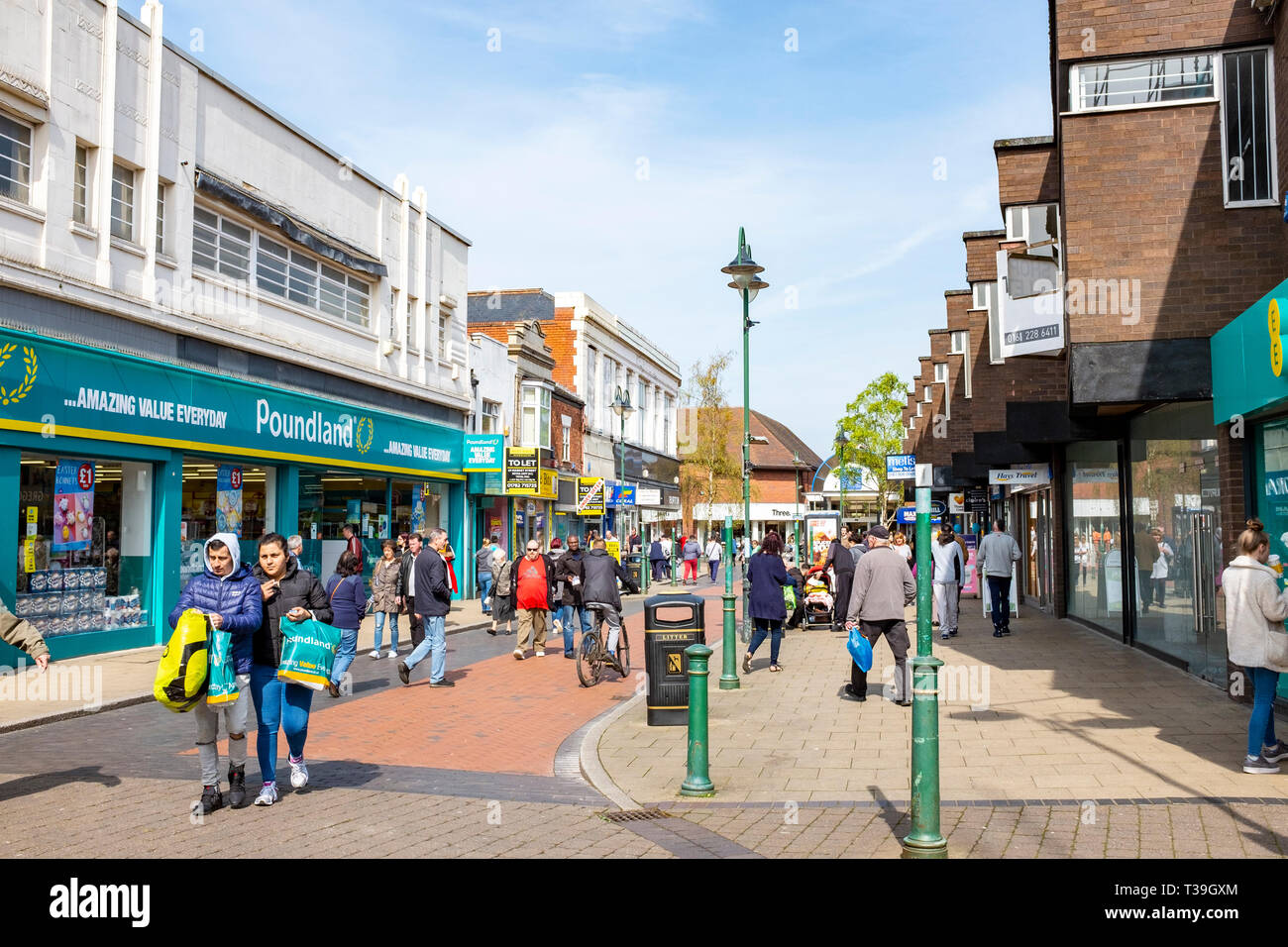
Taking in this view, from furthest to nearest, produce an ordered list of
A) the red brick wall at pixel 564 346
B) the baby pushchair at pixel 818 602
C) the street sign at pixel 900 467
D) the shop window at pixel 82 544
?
the red brick wall at pixel 564 346, the street sign at pixel 900 467, the baby pushchair at pixel 818 602, the shop window at pixel 82 544

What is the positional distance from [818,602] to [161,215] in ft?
44.3

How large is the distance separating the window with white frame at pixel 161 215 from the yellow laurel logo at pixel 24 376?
3.57m

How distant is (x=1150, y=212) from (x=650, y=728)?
302 inches

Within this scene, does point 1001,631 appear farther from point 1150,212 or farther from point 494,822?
point 494,822

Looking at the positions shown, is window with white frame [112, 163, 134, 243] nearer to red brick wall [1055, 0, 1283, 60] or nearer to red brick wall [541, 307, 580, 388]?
red brick wall [1055, 0, 1283, 60]

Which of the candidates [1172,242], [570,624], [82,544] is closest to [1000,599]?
[570,624]

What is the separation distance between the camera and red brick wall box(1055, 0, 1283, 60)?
11547 millimetres

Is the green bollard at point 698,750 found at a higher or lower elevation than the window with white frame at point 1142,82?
lower

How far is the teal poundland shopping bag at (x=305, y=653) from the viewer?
7039 millimetres

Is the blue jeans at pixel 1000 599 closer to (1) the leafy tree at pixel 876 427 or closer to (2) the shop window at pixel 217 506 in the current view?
(2) the shop window at pixel 217 506

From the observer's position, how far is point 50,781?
7.64 m

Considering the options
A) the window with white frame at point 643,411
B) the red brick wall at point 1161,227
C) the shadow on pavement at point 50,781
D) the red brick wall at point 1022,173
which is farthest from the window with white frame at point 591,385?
the shadow on pavement at point 50,781

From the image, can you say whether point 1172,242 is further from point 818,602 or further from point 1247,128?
point 818,602
